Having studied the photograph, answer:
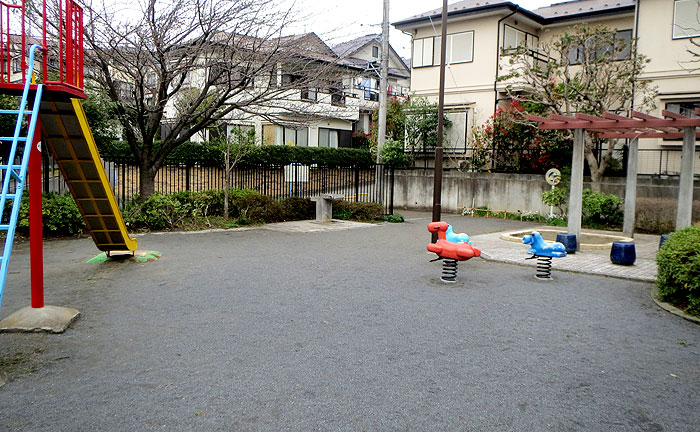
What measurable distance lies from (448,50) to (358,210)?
10.3 meters

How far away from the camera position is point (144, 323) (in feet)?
19.2

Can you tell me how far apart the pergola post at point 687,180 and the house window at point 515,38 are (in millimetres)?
12338

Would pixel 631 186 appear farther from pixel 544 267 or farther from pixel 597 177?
pixel 544 267

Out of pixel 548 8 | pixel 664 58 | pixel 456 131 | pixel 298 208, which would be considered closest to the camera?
pixel 298 208

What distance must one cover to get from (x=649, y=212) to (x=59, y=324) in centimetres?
1636

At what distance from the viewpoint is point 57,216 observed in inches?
460

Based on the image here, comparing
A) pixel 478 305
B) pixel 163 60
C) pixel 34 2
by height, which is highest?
pixel 34 2

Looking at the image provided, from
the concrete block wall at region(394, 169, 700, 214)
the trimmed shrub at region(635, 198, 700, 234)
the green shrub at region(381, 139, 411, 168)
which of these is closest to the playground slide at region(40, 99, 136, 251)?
the green shrub at region(381, 139, 411, 168)

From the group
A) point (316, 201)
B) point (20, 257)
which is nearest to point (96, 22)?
point (20, 257)

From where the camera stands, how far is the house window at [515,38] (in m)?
22.6

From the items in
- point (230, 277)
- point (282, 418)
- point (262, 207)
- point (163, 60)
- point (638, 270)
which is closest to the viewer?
point (282, 418)

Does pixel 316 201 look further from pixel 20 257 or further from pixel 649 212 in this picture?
pixel 649 212

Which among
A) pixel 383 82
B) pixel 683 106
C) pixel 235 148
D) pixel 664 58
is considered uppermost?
pixel 664 58

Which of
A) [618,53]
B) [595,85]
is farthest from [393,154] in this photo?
[618,53]
